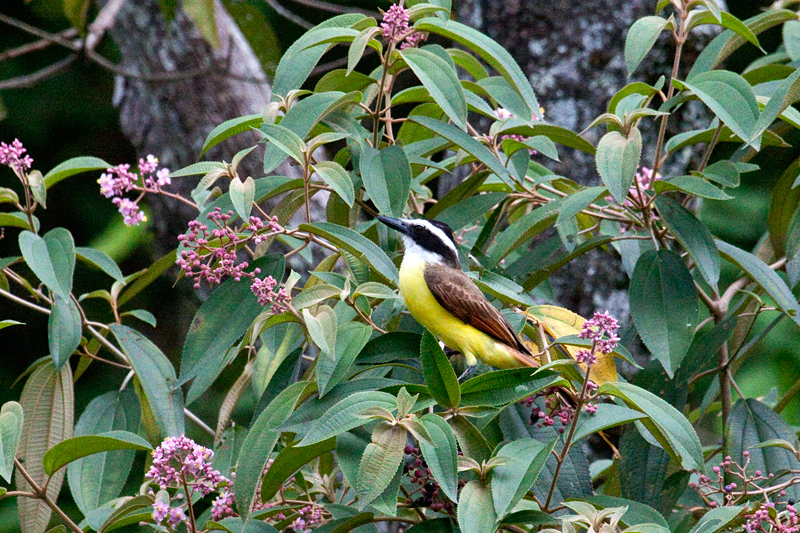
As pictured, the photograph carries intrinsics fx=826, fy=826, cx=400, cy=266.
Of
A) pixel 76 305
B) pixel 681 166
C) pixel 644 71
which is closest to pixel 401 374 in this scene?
pixel 76 305

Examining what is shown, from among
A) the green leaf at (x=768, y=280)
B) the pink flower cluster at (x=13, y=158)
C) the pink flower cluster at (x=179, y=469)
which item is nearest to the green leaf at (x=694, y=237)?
the green leaf at (x=768, y=280)

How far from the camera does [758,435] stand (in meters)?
1.94

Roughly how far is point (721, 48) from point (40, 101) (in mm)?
6108

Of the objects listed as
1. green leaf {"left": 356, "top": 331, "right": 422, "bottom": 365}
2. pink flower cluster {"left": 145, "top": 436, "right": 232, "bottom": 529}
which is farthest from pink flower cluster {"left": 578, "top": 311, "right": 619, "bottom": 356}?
pink flower cluster {"left": 145, "top": 436, "right": 232, "bottom": 529}

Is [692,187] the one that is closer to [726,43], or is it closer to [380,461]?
[726,43]

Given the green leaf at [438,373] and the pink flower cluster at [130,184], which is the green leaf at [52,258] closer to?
the pink flower cluster at [130,184]

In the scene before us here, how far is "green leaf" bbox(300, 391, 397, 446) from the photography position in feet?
4.23

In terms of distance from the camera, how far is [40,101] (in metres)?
6.87

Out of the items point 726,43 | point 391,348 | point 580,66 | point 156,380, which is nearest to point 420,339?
point 391,348

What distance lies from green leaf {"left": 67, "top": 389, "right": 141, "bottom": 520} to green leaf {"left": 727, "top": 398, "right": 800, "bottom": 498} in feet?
4.72

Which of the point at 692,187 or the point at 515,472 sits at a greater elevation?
the point at 692,187

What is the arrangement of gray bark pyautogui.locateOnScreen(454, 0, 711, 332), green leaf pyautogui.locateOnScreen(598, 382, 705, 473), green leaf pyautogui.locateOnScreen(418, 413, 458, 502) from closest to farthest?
green leaf pyautogui.locateOnScreen(418, 413, 458, 502), green leaf pyautogui.locateOnScreen(598, 382, 705, 473), gray bark pyautogui.locateOnScreen(454, 0, 711, 332)

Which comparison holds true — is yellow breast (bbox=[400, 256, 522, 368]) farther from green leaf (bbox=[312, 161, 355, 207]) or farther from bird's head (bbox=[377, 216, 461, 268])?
green leaf (bbox=[312, 161, 355, 207])

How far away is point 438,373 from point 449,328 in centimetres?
86
